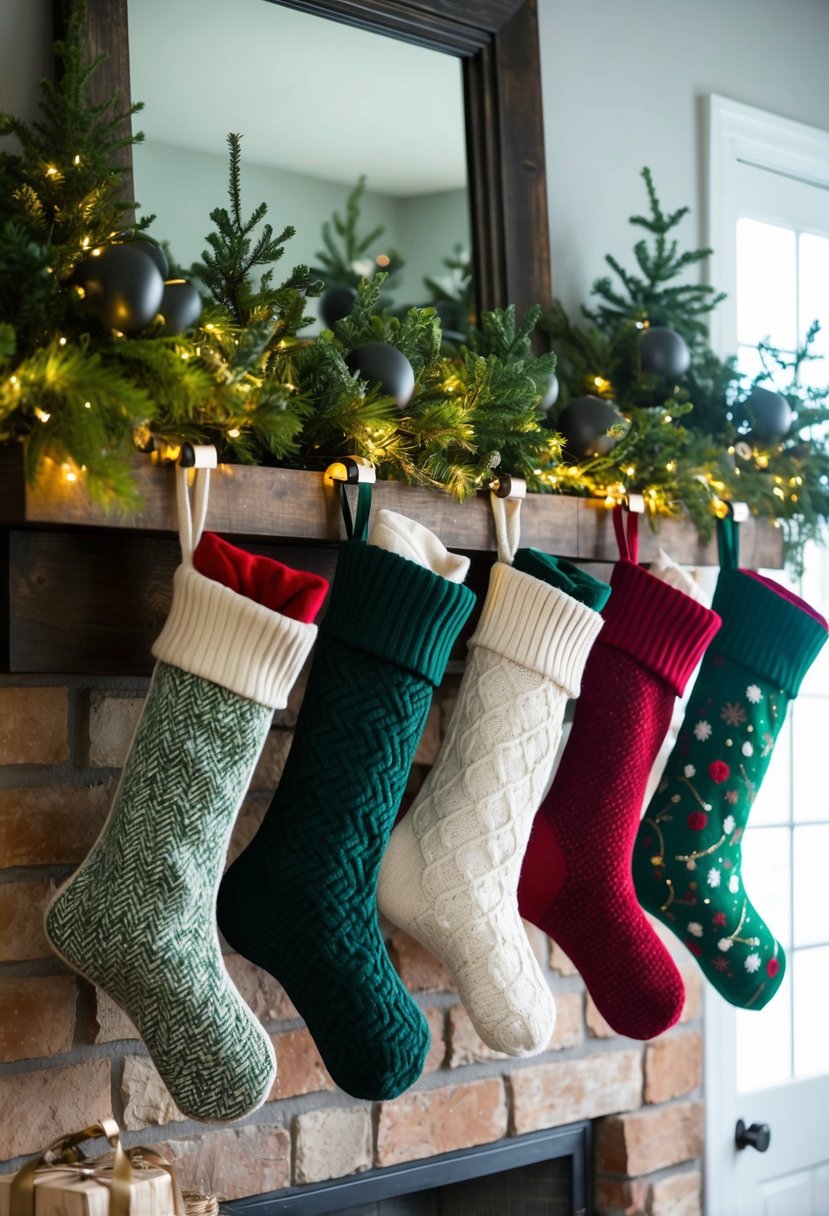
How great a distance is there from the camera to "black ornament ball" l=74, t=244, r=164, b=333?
1.16 metres

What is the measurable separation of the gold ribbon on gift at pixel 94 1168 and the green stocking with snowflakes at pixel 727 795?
73 centimetres

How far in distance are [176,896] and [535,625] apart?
48cm

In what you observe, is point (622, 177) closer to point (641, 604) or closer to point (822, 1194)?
point (641, 604)

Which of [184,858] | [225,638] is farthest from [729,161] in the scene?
[184,858]

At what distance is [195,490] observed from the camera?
1228 mm

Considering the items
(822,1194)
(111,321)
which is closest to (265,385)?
(111,321)

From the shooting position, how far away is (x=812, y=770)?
2.34 m

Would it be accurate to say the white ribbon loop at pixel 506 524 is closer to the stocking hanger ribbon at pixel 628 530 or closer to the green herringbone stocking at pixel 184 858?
the stocking hanger ribbon at pixel 628 530

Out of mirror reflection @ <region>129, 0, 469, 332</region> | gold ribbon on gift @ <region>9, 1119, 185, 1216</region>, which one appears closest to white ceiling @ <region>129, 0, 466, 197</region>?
mirror reflection @ <region>129, 0, 469, 332</region>

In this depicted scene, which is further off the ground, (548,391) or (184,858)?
(548,391)

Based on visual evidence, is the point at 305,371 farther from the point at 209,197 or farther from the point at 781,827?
the point at 781,827

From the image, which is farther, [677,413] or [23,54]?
[677,413]

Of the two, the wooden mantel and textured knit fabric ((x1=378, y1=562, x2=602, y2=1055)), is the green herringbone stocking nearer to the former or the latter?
the wooden mantel

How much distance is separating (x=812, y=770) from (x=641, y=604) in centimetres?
92
